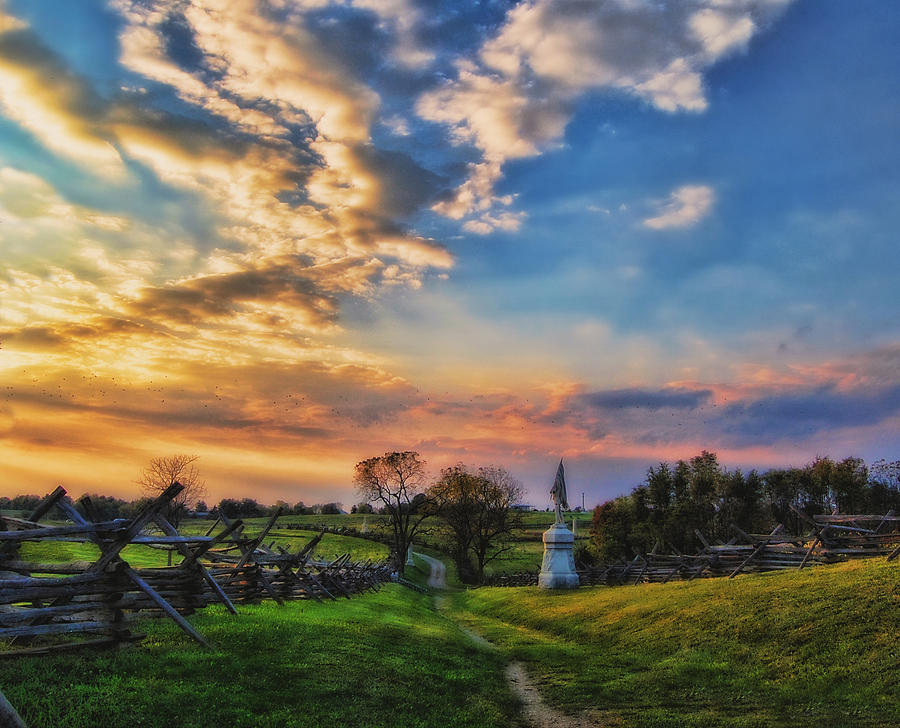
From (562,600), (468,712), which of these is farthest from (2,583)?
(562,600)

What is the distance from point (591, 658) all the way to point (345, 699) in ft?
34.5

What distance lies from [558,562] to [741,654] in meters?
23.4

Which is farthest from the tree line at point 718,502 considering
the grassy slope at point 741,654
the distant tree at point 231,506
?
the distant tree at point 231,506

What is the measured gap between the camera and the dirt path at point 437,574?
66.1 metres

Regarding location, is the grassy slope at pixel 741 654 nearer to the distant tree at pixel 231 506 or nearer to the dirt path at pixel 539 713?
the dirt path at pixel 539 713

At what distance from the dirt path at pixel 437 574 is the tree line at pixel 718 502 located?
1616 centimetres

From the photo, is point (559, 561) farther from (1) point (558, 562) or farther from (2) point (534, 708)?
(2) point (534, 708)

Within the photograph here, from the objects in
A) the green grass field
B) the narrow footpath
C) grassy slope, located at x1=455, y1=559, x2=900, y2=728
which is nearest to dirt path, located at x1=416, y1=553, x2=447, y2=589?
grassy slope, located at x1=455, y1=559, x2=900, y2=728

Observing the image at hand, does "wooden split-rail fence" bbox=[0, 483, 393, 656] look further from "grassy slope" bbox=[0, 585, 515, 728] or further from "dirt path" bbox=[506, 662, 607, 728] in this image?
"dirt path" bbox=[506, 662, 607, 728]

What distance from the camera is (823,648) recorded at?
14555mm

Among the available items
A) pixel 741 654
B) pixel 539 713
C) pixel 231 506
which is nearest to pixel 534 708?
pixel 539 713

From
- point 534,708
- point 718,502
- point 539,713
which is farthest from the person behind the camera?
point 718,502

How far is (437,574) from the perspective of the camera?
74.2 meters

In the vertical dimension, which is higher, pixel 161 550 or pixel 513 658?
pixel 161 550
